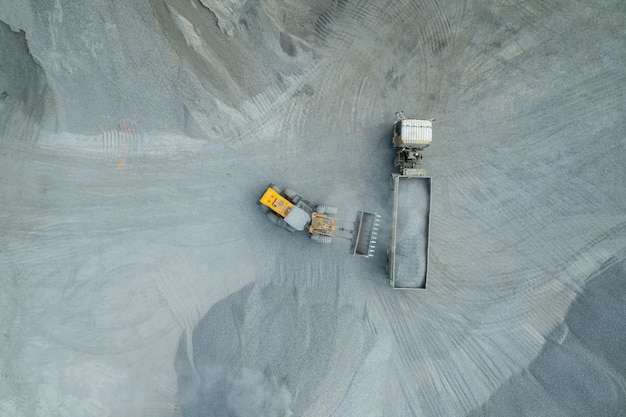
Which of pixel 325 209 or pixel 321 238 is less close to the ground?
pixel 325 209

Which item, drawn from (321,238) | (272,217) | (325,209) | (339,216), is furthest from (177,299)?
(339,216)

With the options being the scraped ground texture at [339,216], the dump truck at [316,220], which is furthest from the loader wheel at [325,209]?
the scraped ground texture at [339,216]

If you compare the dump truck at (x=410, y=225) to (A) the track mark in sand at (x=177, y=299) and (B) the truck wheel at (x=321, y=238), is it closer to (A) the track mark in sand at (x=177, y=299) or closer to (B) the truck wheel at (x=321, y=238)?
(B) the truck wheel at (x=321, y=238)

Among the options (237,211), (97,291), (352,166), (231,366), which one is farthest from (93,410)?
(352,166)

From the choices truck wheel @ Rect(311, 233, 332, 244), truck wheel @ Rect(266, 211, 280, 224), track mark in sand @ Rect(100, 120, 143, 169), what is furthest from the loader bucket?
track mark in sand @ Rect(100, 120, 143, 169)

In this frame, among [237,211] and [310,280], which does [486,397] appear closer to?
[310,280]

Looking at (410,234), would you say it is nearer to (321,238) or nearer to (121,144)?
(321,238)
